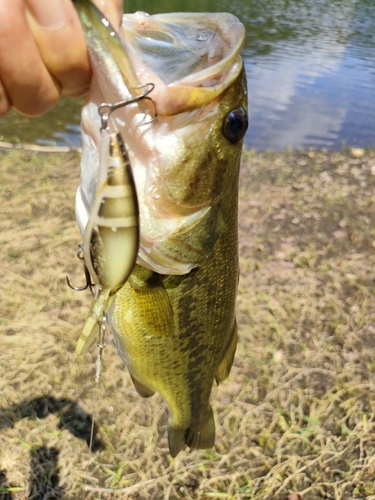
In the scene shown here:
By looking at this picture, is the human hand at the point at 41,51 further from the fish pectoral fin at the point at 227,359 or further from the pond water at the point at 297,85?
the pond water at the point at 297,85

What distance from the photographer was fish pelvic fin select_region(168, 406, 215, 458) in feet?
6.64

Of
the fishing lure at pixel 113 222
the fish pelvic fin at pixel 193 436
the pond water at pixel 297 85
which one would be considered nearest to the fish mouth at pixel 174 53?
the fishing lure at pixel 113 222

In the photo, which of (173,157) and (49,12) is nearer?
(49,12)

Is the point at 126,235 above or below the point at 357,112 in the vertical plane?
above

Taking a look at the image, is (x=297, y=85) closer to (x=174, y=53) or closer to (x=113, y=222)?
(x=174, y=53)

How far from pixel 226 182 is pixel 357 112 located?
9.16 m

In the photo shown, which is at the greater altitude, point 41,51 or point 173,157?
point 41,51

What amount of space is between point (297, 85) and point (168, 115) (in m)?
10.9

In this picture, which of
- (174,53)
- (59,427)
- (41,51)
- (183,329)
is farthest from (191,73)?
(59,427)

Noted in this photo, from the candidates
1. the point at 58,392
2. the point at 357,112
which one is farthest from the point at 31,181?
the point at 357,112

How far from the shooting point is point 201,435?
2.04 metres

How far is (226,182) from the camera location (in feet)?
4.32

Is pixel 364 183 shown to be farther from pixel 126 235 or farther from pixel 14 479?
pixel 126 235

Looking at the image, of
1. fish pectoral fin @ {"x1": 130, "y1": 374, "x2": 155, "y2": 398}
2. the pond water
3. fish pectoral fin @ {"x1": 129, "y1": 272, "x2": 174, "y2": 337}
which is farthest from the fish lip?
the pond water
